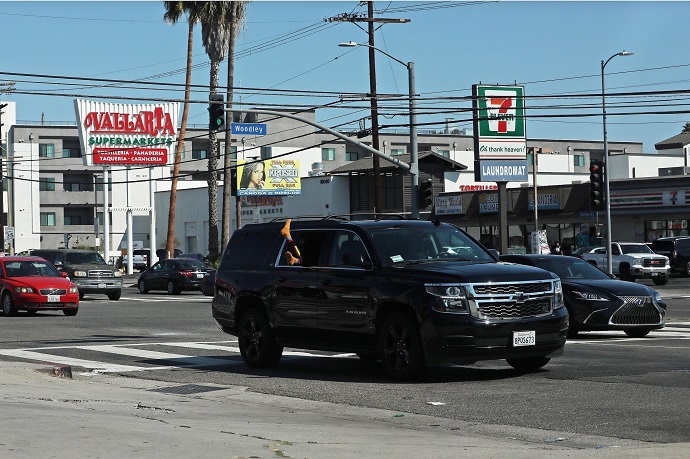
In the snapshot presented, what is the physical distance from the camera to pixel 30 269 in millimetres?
31781

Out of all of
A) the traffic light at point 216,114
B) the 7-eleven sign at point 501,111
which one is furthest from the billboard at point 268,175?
the traffic light at point 216,114

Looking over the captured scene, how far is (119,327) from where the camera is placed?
84.5ft

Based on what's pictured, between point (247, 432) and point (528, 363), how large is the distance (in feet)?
19.4

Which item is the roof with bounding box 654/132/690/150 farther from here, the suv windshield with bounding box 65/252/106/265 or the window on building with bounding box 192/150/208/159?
the suv windshield with bounding box 65/252/106/265

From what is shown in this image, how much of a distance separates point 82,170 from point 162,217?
11750mm

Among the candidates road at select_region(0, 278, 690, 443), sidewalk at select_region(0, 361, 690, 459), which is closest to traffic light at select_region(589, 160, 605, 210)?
road at select_region(0, 278, 690, 443)

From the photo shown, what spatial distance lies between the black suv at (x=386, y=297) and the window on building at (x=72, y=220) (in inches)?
3582

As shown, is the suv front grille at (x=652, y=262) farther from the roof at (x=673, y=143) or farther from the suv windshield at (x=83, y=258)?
the roof at (x=673, y=143)

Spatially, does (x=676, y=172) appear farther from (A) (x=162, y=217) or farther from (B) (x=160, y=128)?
(A) (x=162, y=217)

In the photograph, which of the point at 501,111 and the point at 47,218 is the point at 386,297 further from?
the point at 47,218

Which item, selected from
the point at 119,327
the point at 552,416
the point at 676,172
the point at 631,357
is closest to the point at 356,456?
the point at 552,416

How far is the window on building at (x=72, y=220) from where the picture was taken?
4136 inches

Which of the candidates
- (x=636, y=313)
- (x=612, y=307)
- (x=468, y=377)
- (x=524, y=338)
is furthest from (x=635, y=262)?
(x=524, y=338)

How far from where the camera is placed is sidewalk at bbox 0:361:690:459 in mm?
8562
